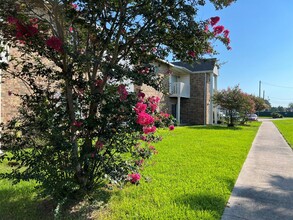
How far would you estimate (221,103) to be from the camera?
24047mm

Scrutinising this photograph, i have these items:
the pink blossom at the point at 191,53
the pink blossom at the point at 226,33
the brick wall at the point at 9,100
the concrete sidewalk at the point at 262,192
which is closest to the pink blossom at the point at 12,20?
the pink blossom at the point at 191,53

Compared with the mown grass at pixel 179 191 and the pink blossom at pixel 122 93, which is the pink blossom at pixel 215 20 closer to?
the pink blossom at pixel 122 93

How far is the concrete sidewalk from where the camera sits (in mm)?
4188

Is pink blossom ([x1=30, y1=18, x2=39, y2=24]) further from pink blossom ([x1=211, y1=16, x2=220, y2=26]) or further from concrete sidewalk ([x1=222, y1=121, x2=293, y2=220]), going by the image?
concrete sidewalk ([x1=222, y1=121, x2=293, y2=220])

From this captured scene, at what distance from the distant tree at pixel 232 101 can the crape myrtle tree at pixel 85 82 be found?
1998 cm

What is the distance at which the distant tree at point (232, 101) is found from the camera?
76.5ft

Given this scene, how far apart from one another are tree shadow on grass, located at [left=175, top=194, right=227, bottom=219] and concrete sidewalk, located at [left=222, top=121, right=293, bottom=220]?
0.12 metres

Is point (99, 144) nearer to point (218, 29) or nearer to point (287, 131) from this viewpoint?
point (218, 29)

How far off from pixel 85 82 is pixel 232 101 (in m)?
21.2

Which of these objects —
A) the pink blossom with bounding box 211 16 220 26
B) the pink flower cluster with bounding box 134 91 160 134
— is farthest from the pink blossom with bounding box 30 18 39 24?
the pink blossom with bounding box 211 16 220 26

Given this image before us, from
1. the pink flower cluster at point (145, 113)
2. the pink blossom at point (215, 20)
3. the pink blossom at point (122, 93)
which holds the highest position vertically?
the pink blossom at point (215, 20)

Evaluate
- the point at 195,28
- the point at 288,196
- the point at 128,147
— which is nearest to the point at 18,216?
the point at 128,147

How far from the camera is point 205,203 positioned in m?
4.53

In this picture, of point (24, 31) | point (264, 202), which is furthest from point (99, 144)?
point (264, 202)
